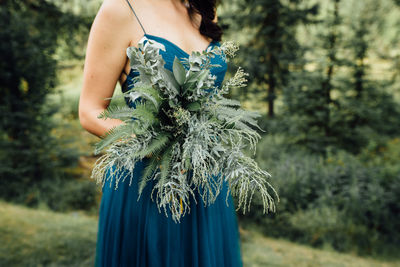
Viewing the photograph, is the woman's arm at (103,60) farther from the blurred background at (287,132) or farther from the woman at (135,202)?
the blurred background at (287,132)

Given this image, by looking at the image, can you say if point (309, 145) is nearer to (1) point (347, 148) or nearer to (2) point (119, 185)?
(1) point (347, 148)

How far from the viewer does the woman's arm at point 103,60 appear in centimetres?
169

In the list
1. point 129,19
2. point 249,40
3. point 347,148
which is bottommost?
point 129,19

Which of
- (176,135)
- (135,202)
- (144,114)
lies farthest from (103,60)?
(135,202)

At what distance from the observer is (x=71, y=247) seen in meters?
5.10

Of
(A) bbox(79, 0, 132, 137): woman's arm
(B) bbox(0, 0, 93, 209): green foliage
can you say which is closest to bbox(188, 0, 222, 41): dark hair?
(A) bbox(79, 0, 132, 137): woman's arm

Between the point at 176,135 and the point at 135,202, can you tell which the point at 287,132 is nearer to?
the point at 135,202

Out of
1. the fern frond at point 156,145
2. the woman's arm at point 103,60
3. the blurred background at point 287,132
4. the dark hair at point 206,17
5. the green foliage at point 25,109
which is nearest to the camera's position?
the fern frond at point 156,145

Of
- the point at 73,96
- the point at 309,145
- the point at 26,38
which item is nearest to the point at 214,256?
the point at 309,145

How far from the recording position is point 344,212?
20.2 ft

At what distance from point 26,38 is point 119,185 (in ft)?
24.3

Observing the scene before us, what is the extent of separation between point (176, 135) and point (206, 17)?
47.9 inches

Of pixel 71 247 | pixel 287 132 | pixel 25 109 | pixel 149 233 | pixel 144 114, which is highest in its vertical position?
pixel 25 109

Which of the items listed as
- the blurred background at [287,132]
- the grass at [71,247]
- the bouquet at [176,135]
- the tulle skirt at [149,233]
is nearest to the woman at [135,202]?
the tulle skirt at [149,233]
